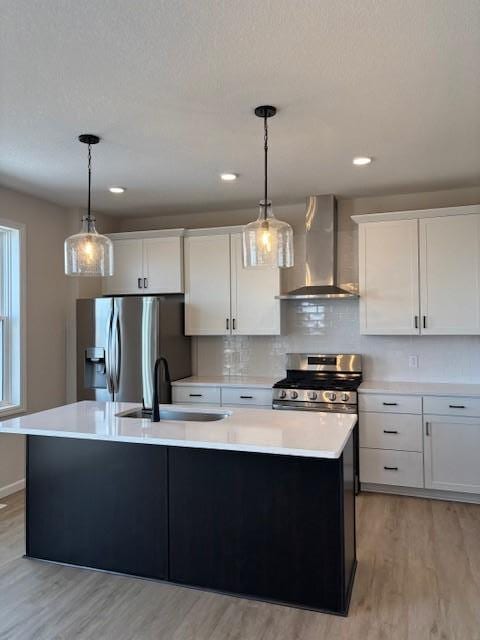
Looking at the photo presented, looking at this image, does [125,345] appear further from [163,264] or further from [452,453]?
[452,453]

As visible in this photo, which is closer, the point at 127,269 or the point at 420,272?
the point at 420,272

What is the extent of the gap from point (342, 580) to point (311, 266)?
112 inches

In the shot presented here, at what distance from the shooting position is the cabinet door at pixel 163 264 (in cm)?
495

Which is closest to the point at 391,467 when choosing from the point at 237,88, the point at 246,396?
the point at 246,396

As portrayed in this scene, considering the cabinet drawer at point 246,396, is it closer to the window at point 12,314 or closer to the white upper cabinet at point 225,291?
the white upper cabinet at point 225,291

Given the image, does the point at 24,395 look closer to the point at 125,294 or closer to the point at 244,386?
the point at 125,294

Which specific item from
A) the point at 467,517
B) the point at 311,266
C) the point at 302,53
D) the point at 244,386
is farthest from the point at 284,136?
the point at 467,517

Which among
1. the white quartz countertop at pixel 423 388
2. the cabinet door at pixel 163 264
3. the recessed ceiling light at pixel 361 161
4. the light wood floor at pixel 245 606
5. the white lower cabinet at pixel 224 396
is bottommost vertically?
the light wood floor at pixel 245 606

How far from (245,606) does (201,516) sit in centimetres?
47

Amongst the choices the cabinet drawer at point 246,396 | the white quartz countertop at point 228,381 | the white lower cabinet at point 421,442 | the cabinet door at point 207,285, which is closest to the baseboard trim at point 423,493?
the white lower cabinet at point 421,442

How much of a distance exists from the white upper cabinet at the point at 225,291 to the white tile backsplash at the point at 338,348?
11.6 inches

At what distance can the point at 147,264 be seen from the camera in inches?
199

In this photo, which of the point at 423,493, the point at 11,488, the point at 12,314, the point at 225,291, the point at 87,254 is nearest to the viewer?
the point at 87,254

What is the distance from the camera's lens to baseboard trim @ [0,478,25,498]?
4.15 m
